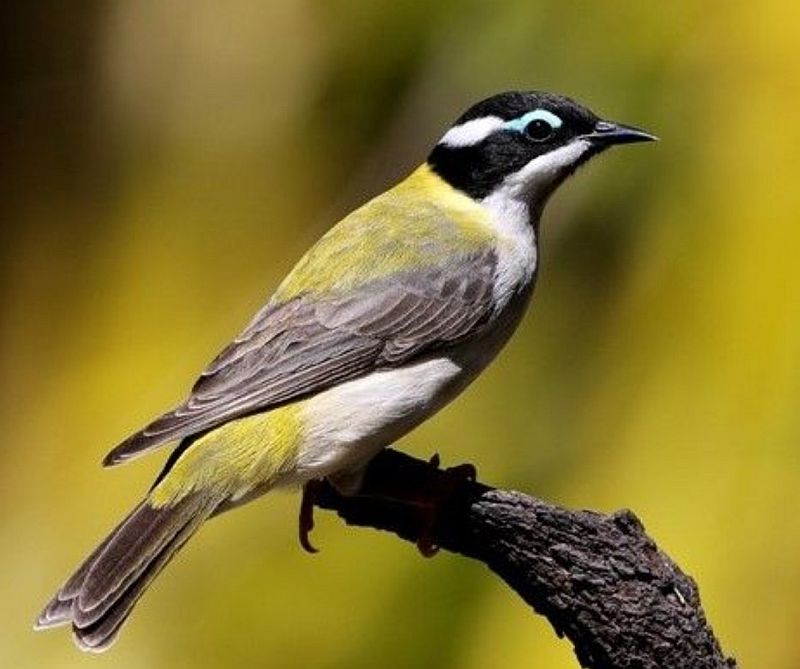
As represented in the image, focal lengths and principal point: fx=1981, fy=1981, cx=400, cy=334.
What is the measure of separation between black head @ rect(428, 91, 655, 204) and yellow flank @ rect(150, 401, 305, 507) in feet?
2.91

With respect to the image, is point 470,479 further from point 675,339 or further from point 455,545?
point 675,339

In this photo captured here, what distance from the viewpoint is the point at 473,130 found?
489 cm

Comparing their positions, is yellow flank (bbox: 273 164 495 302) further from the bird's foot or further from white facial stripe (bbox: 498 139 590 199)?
the bird's foot

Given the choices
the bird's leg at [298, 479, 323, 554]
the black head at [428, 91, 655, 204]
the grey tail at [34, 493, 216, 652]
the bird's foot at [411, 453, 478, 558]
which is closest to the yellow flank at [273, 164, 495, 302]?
the black head at [428, 91, 655, 204]

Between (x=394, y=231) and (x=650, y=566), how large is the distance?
4.28 ft

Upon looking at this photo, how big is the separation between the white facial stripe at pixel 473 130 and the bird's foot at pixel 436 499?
876 mm

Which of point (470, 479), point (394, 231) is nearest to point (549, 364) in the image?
point (394, 231)

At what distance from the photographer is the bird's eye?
482 cm

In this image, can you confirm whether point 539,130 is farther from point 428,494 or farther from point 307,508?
point 307,508

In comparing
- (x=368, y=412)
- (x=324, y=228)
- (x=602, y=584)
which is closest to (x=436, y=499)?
(x=368, y=412)

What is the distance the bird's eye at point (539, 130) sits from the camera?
15.8 ft

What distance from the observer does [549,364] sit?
20.0 ft

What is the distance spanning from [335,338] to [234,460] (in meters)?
0.42

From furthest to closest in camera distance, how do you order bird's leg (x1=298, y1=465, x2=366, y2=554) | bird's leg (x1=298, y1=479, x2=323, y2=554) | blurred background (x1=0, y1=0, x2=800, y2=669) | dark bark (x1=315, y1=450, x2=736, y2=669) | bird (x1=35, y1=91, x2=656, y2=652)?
blurred background (x1=0, y1=0, x2=800, y2=669), bird's leg (x1=298, y1=479, x2=323, y2=554), bird's leg (x1=298, y1=465, x2=366, y2=554), bird (x1=35, y1=91, x2=656, y2=652), dark bark (x1=315, y1=450, x2=736, y2=669)
